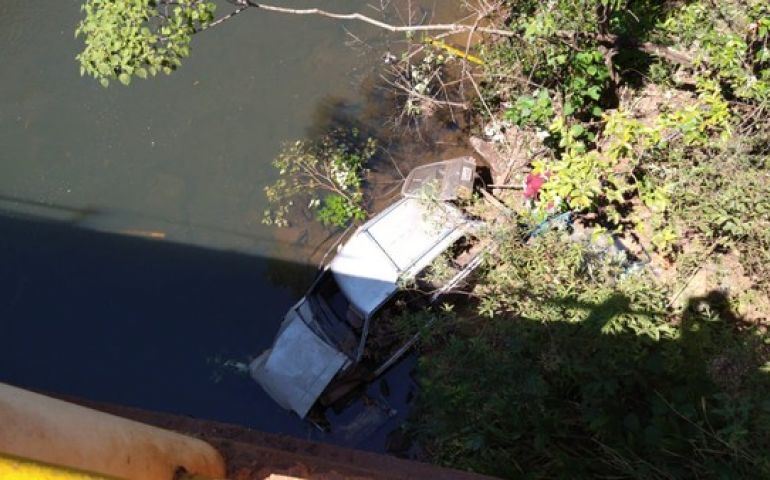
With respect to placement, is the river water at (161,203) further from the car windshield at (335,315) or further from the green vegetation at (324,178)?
the car windshield at (335,315)

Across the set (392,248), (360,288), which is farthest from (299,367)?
(392,248)

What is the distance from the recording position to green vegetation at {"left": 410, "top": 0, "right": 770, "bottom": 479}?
4.14 meters

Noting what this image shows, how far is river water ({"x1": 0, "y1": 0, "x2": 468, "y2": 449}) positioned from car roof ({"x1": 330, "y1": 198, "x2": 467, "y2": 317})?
102 cm

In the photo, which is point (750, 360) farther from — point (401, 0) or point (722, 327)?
point (401, 0)

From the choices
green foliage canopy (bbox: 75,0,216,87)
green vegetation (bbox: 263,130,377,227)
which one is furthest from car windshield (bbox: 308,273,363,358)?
green foliage canopy (bbox: 75,0,216,87)

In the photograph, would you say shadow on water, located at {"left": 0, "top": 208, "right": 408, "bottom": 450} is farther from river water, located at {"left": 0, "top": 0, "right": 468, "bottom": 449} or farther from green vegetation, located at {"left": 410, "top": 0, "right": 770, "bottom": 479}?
green vegetation, located at {"left": 410, "top": 0, "right": 770, "bottom": 479}

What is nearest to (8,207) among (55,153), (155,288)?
(55,153)

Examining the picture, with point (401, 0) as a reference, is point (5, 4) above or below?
below

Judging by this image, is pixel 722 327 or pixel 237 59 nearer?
pixel 722 327

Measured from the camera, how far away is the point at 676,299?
5125 mm

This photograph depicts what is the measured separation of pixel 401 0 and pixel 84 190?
466 centimetres

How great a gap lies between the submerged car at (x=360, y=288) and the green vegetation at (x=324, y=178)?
807 mm

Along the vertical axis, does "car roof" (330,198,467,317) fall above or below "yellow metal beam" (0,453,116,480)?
below

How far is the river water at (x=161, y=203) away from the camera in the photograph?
7109 mm
